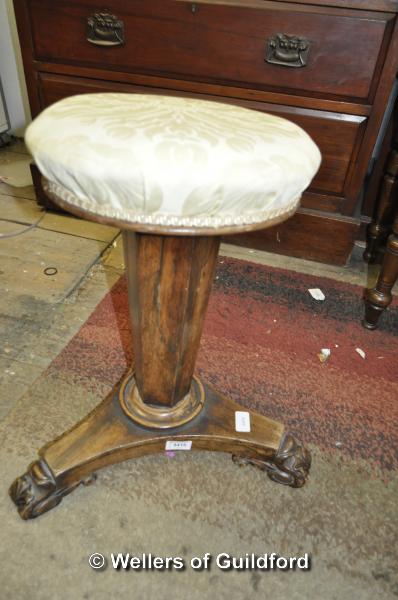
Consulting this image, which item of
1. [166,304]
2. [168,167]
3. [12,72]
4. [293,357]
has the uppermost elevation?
[168,167]

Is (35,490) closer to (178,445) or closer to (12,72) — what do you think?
(178,445)

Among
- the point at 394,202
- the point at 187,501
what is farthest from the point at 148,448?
the point at 394,202

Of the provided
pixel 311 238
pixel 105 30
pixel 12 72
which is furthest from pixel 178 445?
pixel 12 72

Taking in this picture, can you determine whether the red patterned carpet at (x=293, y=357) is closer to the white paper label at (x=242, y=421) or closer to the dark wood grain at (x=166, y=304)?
the white paper label at (x=242, y=421)

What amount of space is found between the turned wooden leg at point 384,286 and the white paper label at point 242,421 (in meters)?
0.50

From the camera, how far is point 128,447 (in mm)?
810

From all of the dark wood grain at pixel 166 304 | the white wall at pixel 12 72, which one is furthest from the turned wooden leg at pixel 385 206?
the white wall at pixel 12 72

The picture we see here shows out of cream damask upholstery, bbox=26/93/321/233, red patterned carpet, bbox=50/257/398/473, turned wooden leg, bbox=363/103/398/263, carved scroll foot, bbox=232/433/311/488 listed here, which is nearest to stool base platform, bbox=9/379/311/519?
carved scroll foot, bbox=232/433/311/488

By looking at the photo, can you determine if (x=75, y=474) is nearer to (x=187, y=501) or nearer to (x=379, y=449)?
(x=187, y=501)

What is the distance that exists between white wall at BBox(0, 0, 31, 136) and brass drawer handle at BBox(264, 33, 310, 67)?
122 cm

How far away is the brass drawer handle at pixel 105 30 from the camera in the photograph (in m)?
1.20

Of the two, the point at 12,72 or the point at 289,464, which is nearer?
the point at 289,464

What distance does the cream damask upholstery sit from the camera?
0.47 m

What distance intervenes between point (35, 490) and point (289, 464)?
0.43 meters
